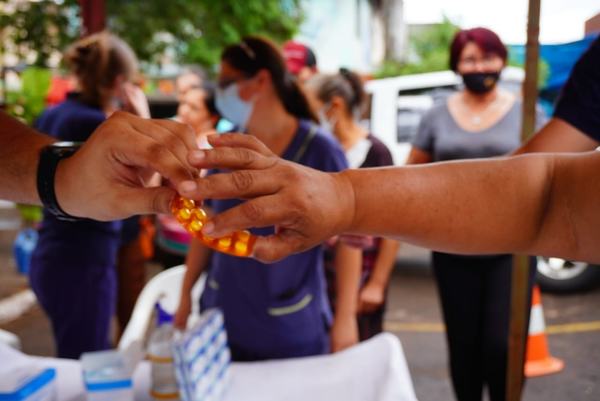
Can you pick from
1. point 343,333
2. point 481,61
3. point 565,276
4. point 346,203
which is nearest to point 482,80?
point 481,61

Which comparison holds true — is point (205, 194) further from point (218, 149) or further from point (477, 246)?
point (477, 246)

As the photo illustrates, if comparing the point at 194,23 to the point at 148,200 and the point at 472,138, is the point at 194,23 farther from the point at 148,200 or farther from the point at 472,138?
the point at 148,200

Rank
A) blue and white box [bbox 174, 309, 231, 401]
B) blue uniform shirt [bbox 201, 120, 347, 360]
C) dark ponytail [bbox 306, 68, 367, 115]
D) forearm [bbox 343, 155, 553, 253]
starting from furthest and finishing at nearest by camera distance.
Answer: dark ponytail [bbox 306, 68, 367, 115]
blue uniform shirt [bbox 201, 120, 347, 360]
blue and white box [bbox 174, 309, 231, 401]
forearm [bbox 343, 155, 553, 253]

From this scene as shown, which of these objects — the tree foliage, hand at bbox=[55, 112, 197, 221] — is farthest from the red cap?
the tree foliage

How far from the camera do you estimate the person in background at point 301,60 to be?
3.29 m

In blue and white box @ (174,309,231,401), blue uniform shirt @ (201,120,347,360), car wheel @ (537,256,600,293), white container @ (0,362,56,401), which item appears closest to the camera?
white container @ (0,362,56,401)

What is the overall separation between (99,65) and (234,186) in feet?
6.48

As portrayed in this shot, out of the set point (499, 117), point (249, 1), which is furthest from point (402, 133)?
point (249, 1)

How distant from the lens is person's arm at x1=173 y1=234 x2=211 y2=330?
2146mm

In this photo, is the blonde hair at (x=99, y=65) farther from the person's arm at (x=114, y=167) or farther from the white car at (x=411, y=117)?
the white car at (x=411, y=117)

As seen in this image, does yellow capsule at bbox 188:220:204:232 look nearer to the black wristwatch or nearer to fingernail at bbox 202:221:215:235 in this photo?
fingernail at bbox 202:221:215:235

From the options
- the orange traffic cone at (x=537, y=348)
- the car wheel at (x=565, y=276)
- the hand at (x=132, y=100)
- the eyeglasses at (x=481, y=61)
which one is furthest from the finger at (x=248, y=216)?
the car wheel at (x=565, y=276)

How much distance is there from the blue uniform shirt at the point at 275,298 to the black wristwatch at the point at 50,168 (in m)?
0.73

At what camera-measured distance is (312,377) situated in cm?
158
